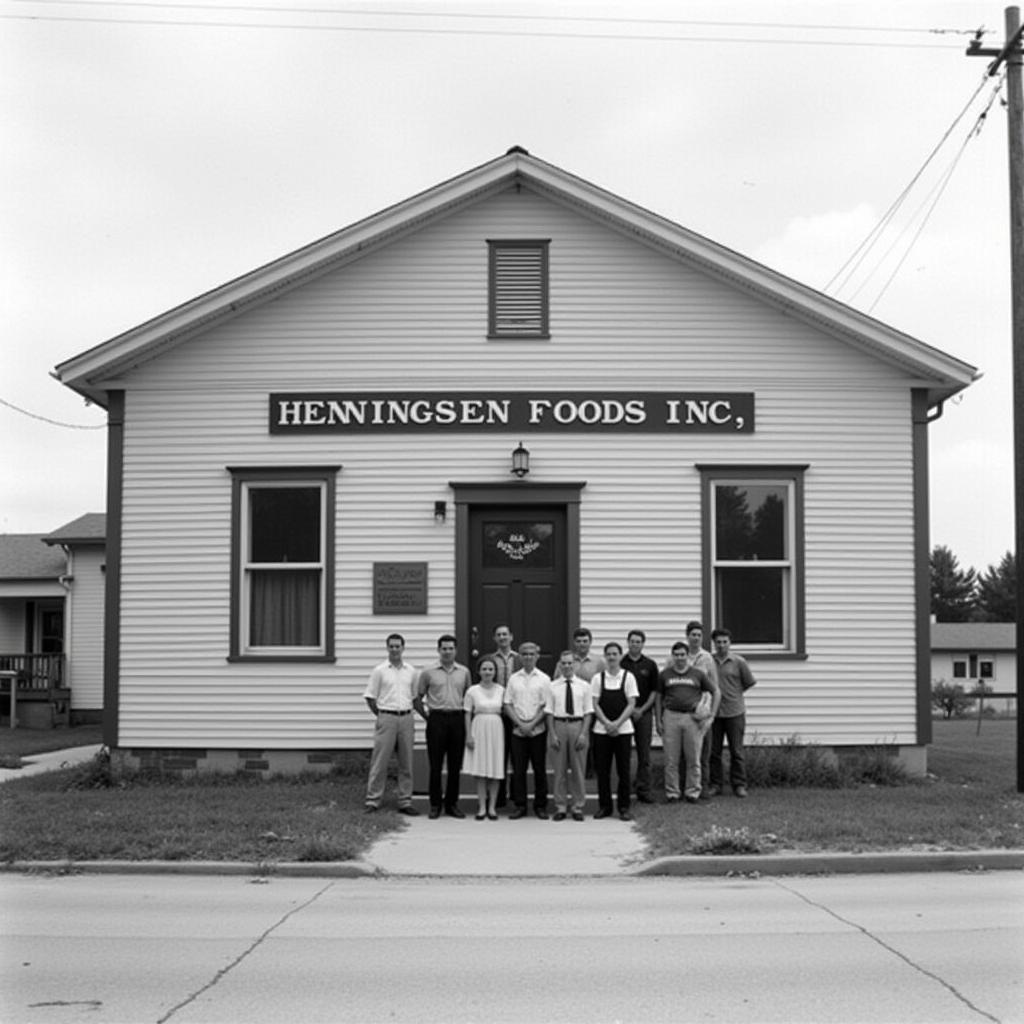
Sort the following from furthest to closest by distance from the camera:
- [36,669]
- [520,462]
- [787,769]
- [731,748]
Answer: [36,669], [520,462], [787,769], [731,748]

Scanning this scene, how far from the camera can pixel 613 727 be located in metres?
13.6

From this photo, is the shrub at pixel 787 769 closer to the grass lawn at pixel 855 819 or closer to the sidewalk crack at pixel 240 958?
the grass lawn at pixel 855 819

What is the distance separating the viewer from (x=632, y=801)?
47.0 feet

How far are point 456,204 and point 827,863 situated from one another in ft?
29.3

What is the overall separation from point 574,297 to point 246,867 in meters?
8.17

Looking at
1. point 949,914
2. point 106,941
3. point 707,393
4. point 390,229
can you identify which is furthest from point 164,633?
point 949,914

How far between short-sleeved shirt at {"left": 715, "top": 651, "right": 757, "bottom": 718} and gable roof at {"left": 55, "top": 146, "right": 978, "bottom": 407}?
4.25 metres

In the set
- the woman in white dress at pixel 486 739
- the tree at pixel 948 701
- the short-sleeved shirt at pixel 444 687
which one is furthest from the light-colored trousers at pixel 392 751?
the tree at pixel 948 701

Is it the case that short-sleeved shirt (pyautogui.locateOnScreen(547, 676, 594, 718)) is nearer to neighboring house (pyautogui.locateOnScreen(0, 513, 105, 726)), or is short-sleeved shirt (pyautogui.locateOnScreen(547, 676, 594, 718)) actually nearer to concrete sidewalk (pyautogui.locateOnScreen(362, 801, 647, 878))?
concrete sidewalk (pyautogui.locateOnScreen(362, 801, 647, 878))

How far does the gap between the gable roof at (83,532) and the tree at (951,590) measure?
270ft

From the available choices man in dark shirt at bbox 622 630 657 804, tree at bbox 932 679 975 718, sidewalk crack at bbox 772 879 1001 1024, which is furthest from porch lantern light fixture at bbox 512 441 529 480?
tree at bbox 932 679 975 718

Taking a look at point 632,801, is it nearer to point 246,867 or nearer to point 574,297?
point 246,867

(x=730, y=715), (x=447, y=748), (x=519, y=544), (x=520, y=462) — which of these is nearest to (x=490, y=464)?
(x=520, y=462)

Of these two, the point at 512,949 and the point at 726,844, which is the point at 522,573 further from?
the point at 512,949
